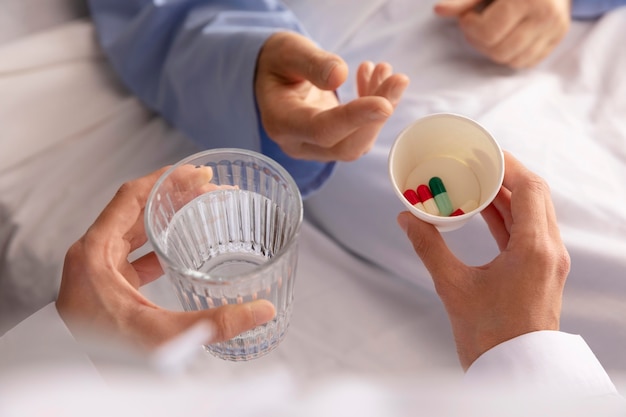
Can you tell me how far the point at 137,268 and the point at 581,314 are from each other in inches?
16.6

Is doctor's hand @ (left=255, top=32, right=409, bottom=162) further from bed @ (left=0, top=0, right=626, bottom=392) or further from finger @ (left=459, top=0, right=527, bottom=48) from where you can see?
finger @ (left=459, top=0, right=527, bottom=48)

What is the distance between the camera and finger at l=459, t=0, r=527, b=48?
2.55 ft

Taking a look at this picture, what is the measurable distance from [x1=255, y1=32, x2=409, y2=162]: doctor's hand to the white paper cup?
0.04 metres

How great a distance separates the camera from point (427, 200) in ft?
1.79

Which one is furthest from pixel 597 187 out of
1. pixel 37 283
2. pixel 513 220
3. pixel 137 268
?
pixel 37 283

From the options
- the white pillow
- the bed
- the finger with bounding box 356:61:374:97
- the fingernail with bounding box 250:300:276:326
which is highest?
the white pillow

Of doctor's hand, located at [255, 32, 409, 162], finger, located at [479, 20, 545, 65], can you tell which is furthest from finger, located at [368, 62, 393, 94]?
finger, located at [479, 20, 545, 65]

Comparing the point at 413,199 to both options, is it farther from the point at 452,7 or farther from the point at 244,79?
the point at 452,7

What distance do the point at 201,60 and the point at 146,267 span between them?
0.30 metres

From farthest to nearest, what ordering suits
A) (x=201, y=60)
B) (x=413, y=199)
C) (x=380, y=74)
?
(x=201, y=60), (x=380, y=74), (x=413, y=199)

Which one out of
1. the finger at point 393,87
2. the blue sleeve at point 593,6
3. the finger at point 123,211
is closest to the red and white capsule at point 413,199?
the finger at point 393,87

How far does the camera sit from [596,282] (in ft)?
2.03

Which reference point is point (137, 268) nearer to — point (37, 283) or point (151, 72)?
point (37, 283)

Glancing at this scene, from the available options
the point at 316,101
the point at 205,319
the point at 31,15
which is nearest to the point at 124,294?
the point at 205,319
